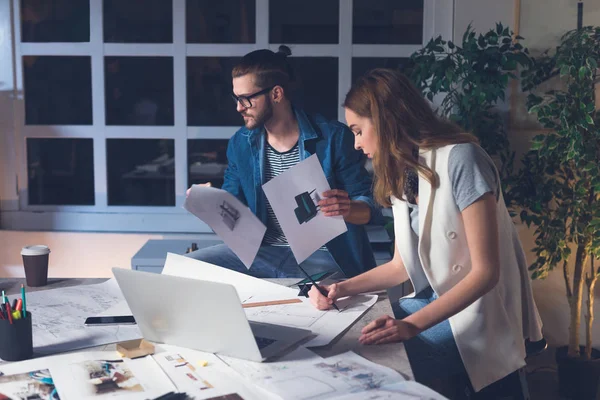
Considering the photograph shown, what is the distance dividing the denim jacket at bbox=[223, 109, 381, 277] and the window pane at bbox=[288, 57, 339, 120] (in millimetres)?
818

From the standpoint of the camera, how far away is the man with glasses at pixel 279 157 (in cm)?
222

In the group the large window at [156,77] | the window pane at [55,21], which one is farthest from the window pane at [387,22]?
the window pane at [55,21]

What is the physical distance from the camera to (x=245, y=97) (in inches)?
90.4

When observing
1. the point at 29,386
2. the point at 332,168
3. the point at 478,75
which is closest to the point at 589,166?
the point at 478,75

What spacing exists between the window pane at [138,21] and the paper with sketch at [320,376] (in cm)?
230

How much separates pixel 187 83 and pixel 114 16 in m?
0.47

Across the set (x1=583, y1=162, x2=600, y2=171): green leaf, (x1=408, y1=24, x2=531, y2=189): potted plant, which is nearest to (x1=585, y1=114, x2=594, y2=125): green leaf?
(x1=583, y1=162, x2=600, y2=171): green leaf

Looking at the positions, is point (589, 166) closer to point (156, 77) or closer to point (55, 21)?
point (156, 77)

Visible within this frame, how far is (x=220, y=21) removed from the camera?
3141mm

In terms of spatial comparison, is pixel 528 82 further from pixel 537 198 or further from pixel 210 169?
pixel 210 169

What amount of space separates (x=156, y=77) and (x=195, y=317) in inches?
86.2

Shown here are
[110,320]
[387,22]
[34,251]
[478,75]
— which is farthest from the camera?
Answer: [387,22]

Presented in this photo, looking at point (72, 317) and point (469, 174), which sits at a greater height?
point (469, 174)

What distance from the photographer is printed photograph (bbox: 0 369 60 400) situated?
1.07 m
